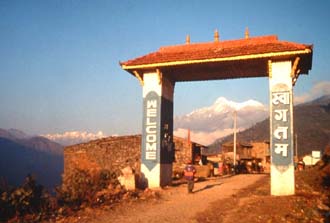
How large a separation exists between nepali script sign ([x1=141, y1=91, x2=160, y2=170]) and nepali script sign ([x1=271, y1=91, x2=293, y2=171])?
5.60 meters

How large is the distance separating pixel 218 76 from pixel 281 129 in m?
5.63

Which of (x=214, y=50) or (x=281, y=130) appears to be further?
(x=214, y=50)

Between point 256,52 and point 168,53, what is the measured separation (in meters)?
4.93

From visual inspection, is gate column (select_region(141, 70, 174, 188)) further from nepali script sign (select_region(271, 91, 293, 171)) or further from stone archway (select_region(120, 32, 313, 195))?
nepali script sign (select_region(271, 91, 293, 171))

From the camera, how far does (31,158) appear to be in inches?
3484

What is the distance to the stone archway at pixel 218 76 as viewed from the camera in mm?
14344

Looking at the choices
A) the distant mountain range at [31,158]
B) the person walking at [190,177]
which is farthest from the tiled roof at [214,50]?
the distant mountain range at [31,158]

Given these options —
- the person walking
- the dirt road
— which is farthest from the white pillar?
the person walking

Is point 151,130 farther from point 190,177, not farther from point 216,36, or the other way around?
point 216,36

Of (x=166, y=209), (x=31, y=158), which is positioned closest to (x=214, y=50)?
(x=166, y=209)

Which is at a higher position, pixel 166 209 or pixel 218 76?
pixel 218 76

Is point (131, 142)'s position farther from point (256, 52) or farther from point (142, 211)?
point (142, 211)

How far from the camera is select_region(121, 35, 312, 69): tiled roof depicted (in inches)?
592

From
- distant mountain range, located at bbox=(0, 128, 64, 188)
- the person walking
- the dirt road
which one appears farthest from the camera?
distant mountain range, located at bbox=(0, 128, 64, 188)
